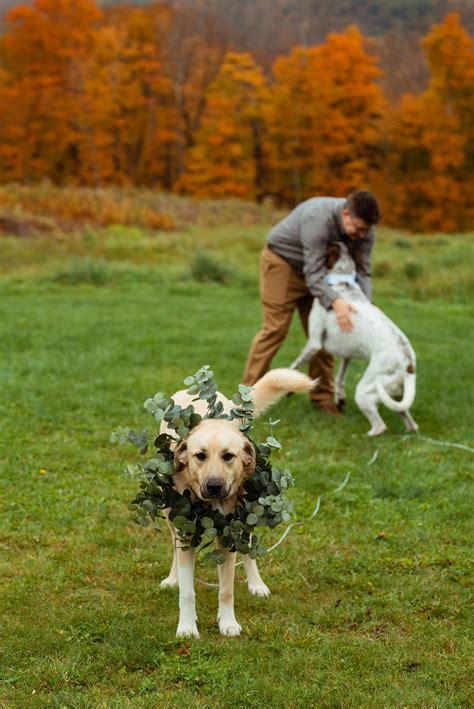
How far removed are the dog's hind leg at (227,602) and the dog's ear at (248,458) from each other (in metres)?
0.44

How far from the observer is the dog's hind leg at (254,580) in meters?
4.50

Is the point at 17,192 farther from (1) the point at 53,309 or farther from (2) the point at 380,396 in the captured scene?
(2) the point at 380,396

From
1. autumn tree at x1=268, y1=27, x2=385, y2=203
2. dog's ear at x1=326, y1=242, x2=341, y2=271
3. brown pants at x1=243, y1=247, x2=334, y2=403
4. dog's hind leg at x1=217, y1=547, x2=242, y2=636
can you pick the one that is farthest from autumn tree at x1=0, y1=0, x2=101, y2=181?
dog's hind leg at x1=217, y1=547, x2=242, y2=636

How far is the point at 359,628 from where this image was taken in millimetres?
4152

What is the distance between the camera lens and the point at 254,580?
14.8ft

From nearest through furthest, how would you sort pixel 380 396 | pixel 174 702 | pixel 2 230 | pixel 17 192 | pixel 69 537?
pixel 174 702 < pixel 69 537 < pixel 380 396 < pixel 2 230 < pixel 17 192

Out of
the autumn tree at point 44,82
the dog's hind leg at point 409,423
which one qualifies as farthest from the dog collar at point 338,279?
the autumn tree at point 44,82

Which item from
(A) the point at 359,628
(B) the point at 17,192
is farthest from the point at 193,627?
(B) the point at 17,192

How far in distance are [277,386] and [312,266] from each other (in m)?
3.31

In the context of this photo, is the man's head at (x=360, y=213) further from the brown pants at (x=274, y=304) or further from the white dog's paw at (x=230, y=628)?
the white dog's paw at (x=230, y=628)

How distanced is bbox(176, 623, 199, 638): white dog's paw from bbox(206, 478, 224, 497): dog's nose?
2.39ft

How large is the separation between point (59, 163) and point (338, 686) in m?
43.2

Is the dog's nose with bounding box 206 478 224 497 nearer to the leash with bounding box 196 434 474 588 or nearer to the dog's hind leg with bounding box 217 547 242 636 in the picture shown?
the dog's hind leg with bounding box 217 547 242 636

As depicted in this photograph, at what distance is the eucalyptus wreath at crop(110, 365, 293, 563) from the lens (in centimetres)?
378
